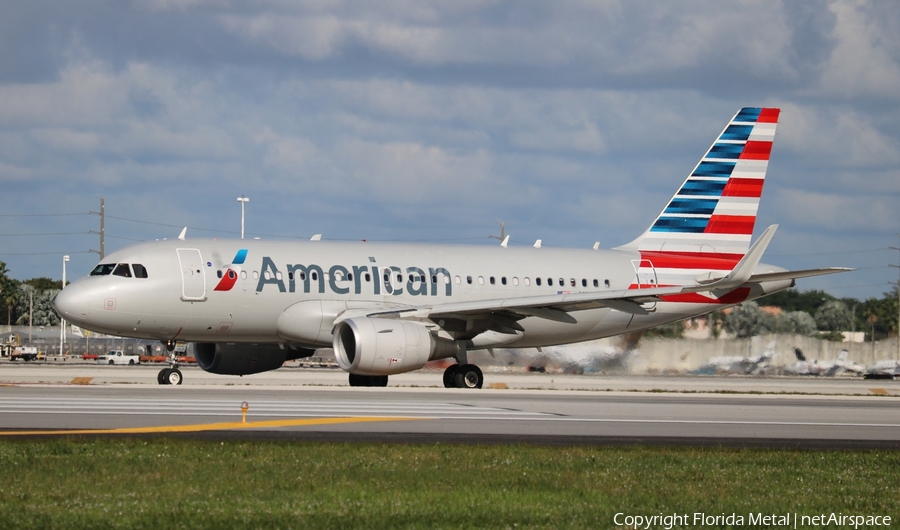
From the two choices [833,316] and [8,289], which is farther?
[8,289]

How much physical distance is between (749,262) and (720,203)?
23.5 ft

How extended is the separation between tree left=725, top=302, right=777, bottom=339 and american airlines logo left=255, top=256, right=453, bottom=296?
16.1 m

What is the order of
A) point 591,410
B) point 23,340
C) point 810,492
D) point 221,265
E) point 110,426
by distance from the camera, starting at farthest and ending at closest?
1. point 23,340
2. point 221,265
3. point 591,410
4. point 110,426
5. point 810,492

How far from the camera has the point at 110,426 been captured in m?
Answer: 15.6

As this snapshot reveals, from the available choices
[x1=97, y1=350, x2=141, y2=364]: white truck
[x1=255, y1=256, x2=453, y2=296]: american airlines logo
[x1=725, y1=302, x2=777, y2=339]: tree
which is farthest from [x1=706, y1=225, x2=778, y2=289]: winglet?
[x1=97, y1=350, x2=141, y2=364]: white truck

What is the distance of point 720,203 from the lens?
3462 centimetres

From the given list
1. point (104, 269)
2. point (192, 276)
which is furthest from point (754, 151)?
point (104, 269)

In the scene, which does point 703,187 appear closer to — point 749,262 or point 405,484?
point 749,262

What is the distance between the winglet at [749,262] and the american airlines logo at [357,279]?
23.1 ft

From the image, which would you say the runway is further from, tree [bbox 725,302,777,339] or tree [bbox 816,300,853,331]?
tree [bbox 816,300,853,331]

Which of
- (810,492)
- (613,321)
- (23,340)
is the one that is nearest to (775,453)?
(810,492)

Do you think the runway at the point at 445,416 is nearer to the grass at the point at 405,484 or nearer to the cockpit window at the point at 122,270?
the grass at the point at 405,484

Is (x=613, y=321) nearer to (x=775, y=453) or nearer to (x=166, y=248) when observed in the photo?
(x=166, y=248)

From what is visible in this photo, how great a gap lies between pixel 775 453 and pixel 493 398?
32.7ft
